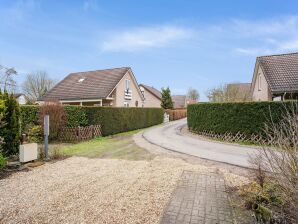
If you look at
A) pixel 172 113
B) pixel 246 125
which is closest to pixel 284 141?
pixel 246 125

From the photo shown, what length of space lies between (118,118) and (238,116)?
30.4ft

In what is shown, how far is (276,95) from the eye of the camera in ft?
68.3

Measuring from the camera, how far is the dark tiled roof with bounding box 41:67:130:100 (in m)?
29.7

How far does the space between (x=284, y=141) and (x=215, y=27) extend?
10.5 m

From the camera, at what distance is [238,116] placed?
16047 mm

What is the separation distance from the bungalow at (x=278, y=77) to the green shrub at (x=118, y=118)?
12.0m

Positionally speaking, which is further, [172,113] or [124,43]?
[172,113]

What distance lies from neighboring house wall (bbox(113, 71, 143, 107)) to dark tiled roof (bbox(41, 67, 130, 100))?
3.66ft

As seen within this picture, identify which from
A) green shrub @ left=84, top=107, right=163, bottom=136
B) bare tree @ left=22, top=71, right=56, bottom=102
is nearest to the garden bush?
green shrub @ left=84, top=107, right=163, bottom=136

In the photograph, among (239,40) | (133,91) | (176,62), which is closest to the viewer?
(239,40)

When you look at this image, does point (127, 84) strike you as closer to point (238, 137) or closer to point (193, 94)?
point (238, 137)

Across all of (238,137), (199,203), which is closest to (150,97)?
(238,137)

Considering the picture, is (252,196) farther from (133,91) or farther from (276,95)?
(133,91)

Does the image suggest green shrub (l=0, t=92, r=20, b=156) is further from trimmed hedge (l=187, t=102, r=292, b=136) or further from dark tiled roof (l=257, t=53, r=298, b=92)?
dark tiled roof (l=257, t=53, r=298, b=92)
